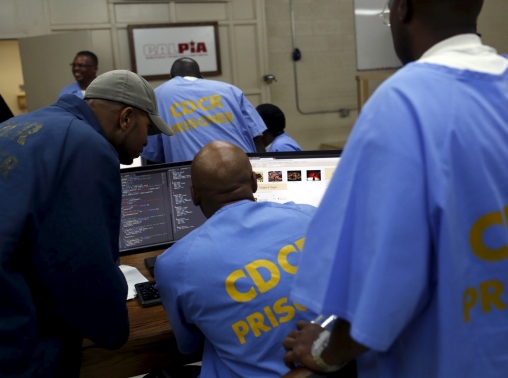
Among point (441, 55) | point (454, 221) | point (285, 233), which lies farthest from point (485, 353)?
point (285, 233)

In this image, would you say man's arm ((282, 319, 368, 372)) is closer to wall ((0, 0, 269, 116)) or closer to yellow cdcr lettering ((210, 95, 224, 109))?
yellow cdcr lettering ((210, 95, 224, 109))

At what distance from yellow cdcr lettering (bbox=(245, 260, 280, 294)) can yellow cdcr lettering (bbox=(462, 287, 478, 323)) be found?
1.76ft

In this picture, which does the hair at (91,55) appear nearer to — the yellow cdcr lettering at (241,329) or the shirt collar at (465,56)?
the yellow cdcr lettering at (241,329)

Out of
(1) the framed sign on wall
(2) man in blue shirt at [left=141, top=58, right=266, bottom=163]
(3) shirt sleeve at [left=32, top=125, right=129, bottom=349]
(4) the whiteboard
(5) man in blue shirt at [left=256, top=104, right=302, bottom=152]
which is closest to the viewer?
(3) shirt sleeve at [left=32, top=125, right=129, bottom=349]

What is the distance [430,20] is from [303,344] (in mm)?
603

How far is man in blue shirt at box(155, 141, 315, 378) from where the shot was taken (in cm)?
124

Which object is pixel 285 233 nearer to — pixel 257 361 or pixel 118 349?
pixel 257 361

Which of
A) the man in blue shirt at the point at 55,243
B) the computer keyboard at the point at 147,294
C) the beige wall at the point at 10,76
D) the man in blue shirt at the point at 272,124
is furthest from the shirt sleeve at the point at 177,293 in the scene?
the beige wall at the point at 10,76

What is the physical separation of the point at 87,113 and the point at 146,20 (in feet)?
14.1

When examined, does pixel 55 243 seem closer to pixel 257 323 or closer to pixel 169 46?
pixel 257 323

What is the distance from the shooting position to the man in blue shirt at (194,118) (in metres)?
3.09

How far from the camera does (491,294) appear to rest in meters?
0.78

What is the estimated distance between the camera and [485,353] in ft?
2.55

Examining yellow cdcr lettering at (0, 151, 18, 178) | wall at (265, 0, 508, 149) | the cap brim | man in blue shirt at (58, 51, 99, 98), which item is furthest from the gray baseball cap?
wall at (265, 0, 508, 149)
